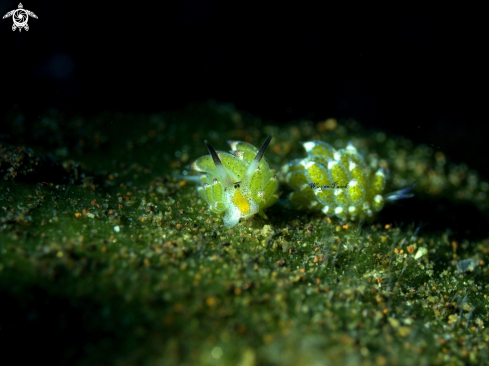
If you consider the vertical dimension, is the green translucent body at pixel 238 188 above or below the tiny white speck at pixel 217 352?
above

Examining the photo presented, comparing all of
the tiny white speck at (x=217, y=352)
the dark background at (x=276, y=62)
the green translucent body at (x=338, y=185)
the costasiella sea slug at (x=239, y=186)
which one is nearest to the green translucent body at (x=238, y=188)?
the costasiella sea slug at (x=239, y=186)

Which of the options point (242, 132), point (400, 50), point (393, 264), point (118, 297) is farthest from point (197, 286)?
point (400, 50)

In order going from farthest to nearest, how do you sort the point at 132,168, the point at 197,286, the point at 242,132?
the point at 242,132 → the point at 132,168 → the point at 197,286

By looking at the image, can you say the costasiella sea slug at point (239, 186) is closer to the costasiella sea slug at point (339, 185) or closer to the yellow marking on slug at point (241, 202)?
the yellow marking on slug at point (241, 202)

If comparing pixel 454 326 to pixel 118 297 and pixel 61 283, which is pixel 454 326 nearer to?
pixel 118 297

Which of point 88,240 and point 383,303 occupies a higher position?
point 88,240

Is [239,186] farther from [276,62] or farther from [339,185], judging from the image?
[276,62]
